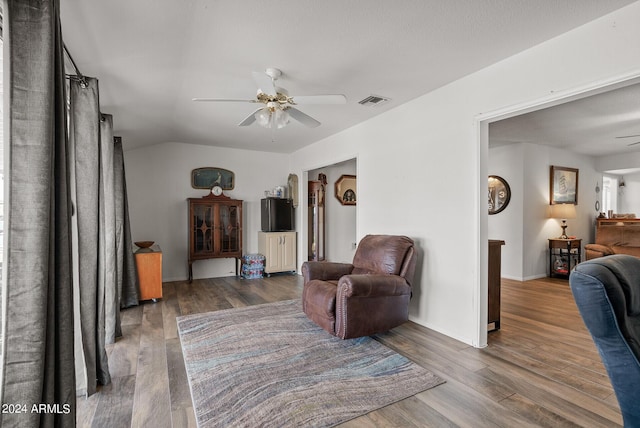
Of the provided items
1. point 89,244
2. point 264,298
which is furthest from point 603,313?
point 264,298

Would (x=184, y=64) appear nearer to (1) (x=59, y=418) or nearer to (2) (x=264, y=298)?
(1) (x=59, y=418)

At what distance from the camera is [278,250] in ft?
19.4

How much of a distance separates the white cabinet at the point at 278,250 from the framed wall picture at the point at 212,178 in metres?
1.13

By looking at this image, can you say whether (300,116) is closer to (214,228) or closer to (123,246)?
(123,246)

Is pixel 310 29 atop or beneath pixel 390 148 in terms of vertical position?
atop

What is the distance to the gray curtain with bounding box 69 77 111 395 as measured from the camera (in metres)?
2.06

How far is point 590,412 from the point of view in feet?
6.06

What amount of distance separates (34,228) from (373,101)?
315 centimetres

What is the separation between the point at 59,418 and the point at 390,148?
3.56 m

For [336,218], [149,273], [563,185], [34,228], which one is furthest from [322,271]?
[563,185]

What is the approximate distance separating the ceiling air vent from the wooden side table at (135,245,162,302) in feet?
10.6

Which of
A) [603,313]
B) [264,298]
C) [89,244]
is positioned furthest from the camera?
[264,298]

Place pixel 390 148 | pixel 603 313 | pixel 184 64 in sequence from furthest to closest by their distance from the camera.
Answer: pixel 390 148 < pixel 184 64 < pixel 603 313

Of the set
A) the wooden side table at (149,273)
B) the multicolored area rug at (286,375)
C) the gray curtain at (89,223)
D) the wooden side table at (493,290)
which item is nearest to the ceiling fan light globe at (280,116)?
the gray curtain at (89,223)
